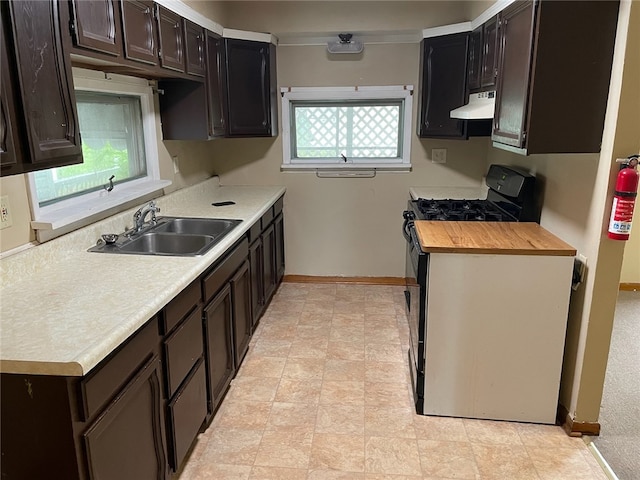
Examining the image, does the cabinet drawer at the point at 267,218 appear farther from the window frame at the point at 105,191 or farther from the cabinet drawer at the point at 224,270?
the window frame at the point at 105,191

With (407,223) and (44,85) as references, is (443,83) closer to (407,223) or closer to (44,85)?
(407,223)

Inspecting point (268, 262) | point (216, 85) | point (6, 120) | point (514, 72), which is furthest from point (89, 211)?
point (514, 72)

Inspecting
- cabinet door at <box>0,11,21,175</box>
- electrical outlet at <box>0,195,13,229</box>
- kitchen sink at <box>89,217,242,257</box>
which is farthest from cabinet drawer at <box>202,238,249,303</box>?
cabinet door at <box>0,11,21,175</box>

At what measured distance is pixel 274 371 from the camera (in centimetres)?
284

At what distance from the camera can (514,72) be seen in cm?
226

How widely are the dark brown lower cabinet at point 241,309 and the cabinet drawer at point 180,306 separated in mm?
536

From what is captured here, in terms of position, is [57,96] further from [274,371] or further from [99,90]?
[274,371]

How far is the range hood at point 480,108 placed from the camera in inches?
106

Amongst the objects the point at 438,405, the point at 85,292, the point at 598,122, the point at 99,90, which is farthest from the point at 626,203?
the point at 99,90

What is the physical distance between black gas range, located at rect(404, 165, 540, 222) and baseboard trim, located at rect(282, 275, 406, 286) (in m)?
0.99

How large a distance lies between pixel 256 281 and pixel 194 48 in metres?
1.54

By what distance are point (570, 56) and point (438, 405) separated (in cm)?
175

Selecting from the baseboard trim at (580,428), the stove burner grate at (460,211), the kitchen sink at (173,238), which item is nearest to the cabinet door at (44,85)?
the kitchen sink at (173,238)

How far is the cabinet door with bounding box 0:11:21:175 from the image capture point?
1269 millimetres
